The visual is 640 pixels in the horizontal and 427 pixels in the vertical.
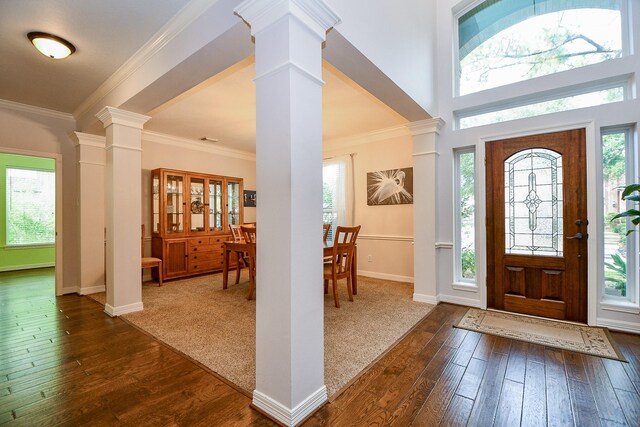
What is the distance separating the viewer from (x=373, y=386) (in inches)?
70.8

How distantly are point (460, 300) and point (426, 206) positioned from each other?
3.99 feet

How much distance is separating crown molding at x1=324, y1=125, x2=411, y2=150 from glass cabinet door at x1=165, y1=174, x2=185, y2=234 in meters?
2.88

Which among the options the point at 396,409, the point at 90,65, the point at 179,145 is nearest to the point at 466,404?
the point at 396,409

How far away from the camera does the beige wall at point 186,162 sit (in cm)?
502

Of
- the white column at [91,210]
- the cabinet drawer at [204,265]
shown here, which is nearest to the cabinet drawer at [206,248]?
the cabinet drawer at [204,265]

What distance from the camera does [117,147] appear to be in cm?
308

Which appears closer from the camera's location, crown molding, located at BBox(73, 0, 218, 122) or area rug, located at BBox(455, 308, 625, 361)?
crown molding, located at BBox(73, 0, 218, 122)

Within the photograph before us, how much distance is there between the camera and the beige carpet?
207 cm

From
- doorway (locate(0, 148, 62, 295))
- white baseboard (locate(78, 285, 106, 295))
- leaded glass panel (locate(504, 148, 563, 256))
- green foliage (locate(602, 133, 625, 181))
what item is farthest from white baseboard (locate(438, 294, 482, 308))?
doorway (locate(0, 148, 62, 295))

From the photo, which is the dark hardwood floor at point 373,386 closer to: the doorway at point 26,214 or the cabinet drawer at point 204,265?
the cabinet drawer at point 204,265

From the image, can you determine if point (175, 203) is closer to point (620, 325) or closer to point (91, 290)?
point (91, 290)

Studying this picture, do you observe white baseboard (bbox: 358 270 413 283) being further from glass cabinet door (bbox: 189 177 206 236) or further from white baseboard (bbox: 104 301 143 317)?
white baseboard (bbox: 104 301 143 317)

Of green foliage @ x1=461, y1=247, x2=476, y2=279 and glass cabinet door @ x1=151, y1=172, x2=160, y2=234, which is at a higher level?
glass cabinet door @ x1=151, y1=172, x2=160, y2=234

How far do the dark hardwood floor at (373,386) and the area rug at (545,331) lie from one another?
0.11 m
